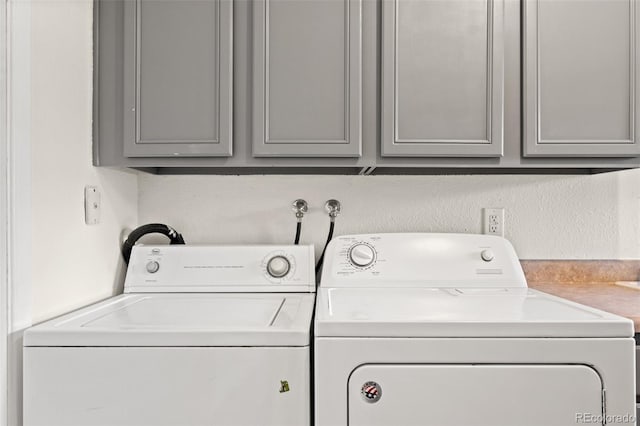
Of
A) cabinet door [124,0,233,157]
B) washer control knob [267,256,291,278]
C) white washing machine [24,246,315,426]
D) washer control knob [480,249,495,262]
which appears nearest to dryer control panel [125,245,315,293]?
washer control knob [267,256,291,278]

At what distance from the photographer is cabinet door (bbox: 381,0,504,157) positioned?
1.40 metres

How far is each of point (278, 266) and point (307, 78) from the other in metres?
Answer: 0.63

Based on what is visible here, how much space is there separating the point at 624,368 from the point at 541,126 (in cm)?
74

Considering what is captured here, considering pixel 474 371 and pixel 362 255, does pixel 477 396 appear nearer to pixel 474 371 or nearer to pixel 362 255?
pixel 474 371

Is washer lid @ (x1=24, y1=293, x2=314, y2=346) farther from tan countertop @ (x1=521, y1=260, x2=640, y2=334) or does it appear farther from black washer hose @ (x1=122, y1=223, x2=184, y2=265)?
tan countertop @ (x1=521, y1=260, x2=640, y2=334)

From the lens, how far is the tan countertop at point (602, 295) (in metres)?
1.21

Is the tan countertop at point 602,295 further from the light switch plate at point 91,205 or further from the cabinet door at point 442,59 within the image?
the light switch plate at point 91,205

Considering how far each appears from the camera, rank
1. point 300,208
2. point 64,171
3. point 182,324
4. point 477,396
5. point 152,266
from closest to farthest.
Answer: point 477,396
point 182,324
point 64,171
point 152,266
point 300,208

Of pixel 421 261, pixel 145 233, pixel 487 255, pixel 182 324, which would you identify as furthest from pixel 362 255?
pixel 145 233

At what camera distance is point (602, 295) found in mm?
1459

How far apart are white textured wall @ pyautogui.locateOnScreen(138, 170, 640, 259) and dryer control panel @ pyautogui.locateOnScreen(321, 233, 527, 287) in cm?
15

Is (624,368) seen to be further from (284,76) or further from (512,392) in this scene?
(284,76)

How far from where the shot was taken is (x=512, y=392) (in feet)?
3.26

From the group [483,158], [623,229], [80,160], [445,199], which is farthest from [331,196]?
[623,229]
